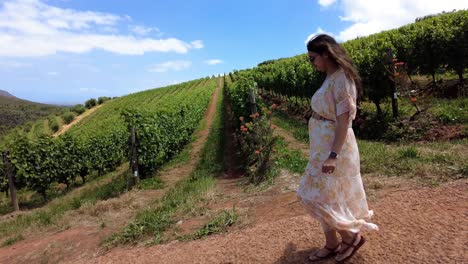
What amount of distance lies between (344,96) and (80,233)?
5697 millimetres

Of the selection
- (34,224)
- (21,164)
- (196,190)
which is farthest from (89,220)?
(21,164)

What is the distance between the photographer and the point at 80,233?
22.0 ft

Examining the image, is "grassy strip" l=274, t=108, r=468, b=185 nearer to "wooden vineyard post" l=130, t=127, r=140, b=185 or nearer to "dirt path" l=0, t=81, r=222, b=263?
"dirt path" l=0, t=81, r=222, b=263

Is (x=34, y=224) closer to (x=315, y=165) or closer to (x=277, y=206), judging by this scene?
(x=277, y=206)

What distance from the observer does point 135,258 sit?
15.0ft

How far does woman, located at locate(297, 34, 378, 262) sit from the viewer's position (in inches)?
112

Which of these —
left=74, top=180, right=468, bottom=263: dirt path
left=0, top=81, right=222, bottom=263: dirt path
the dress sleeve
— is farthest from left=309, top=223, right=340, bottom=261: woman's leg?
left=0, top=81, right=222, bottom=263: dirt path

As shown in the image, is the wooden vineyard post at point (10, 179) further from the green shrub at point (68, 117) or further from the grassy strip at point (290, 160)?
the green shrub at point (68, 117)

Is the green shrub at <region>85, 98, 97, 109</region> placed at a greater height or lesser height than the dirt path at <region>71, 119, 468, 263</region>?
greater

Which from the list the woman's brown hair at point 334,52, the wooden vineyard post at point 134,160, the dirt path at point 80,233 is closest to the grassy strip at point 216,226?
the dirt path at point 80,233

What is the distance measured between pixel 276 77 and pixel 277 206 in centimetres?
2012

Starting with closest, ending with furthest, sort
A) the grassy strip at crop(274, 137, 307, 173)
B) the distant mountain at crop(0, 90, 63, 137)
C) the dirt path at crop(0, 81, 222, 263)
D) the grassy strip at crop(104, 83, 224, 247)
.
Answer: the grassy strip at crop(104, 83, 224, 247) → the dirt path at crop(0, 81, 222, 263) → the grassy strip at crop(274, 137, 307, 173) → the distant mountain at crop(0, 90, 63, 137)

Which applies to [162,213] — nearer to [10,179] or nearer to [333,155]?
[333,155]

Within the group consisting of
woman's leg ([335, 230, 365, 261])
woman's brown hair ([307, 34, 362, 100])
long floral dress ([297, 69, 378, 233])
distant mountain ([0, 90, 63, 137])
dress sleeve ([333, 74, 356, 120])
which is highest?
distant mountain ([0, 90, 63, 137])
